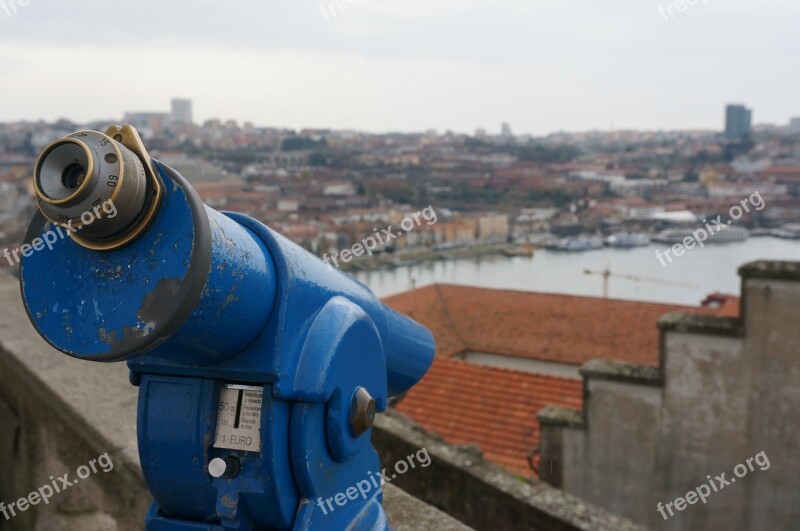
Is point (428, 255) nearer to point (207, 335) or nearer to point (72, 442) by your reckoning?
point (72, 442)

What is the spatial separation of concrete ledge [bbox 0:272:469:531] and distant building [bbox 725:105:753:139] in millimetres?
24470

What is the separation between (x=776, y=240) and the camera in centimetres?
1127

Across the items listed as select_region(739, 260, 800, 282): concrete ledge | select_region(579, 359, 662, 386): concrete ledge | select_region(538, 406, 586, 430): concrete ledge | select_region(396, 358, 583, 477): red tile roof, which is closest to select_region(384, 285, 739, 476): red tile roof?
select_region(396, 358, 583, 477): red tile roof

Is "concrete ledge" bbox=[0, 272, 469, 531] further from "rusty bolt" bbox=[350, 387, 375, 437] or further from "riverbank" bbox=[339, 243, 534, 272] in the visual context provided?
"riverbank" bbox=[339, 243, 534, 272]

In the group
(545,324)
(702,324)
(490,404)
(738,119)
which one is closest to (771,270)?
(702,324)

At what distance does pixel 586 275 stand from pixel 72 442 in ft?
54.2

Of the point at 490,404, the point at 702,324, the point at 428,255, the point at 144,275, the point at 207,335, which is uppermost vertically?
the point at 144,275

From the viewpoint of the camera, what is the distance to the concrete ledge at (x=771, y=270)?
6180 millimetres

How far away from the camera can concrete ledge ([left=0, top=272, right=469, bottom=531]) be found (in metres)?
2.95

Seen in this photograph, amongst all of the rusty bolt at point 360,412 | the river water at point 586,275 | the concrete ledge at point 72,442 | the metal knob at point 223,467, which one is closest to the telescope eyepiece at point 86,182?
the metal knob at point 223,467

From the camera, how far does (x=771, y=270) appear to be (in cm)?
625

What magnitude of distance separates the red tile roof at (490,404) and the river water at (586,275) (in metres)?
2.56

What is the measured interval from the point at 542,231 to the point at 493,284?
502 centimetres

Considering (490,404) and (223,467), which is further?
(490,404)
